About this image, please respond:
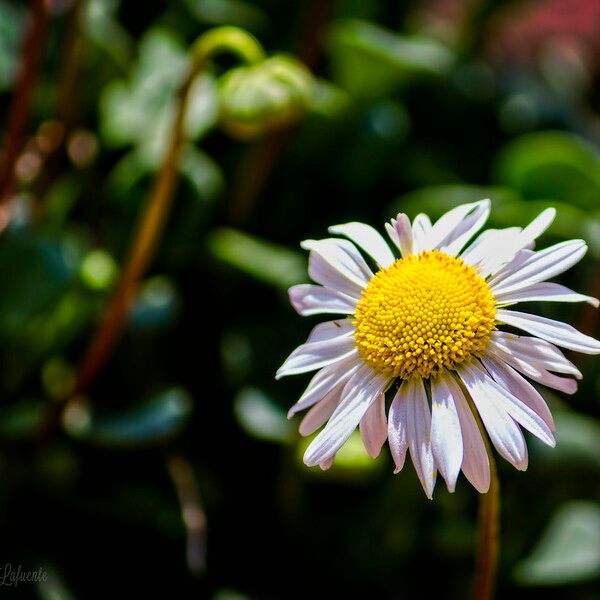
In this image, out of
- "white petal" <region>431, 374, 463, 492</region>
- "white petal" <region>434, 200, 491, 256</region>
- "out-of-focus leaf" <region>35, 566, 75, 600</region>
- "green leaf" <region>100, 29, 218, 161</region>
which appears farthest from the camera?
"green leaf" <region>100, 29, 218, 161</region>

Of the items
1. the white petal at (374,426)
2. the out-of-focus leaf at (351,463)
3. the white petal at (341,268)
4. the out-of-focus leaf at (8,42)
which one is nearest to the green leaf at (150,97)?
the out-of-focus leaf at (8,42)

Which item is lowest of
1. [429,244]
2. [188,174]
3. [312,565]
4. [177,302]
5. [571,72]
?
[312,565]

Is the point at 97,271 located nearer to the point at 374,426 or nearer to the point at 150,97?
the point at 150,97

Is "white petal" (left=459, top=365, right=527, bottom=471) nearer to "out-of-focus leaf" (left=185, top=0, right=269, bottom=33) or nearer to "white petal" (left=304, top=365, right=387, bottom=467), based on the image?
"white petal" (left=304, top=365, right=387, bottom=467)

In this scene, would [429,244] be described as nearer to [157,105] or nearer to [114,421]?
[114,421]

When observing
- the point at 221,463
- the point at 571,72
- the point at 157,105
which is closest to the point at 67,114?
the point at 157,105

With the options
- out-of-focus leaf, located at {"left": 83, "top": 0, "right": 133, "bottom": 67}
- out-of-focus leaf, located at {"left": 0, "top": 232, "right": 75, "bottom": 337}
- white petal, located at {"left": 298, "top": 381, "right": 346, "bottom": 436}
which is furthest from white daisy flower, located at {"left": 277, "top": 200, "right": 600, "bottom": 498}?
out-of-focus leaf, located at {"left": 83, "top": 0, "right": 133, "bottom": 67}
